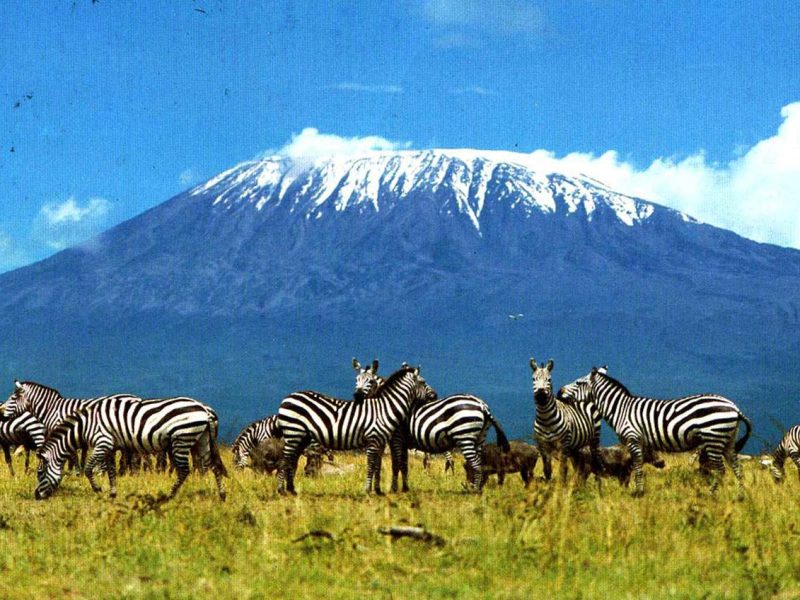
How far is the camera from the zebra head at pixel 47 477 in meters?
20.0

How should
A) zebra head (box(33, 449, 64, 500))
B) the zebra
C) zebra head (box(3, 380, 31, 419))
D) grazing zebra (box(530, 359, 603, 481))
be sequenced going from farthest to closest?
zebra head (box(3, 380, 31, 419)), the zebra, zebra head (box(33, 449, 64, 500)), grazing zebra (box(530, 359, 603, 481))

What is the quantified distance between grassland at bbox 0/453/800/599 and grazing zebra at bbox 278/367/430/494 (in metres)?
3.35

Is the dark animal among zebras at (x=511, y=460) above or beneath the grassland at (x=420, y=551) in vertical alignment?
above

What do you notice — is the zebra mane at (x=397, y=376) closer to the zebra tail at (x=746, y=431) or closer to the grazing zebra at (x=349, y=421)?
the grazing zebra at (x=349, y=421)

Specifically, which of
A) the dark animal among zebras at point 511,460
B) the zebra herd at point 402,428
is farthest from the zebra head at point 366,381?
the dark animal among zebras at point 511,460

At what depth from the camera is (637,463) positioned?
64.5ft

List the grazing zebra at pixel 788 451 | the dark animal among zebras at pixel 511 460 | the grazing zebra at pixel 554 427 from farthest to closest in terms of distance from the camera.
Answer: the grazing zebra at pixel 788 451 → the dark animal among zebras at pixel 511 460 → the grazing zebra at pixel 554 427

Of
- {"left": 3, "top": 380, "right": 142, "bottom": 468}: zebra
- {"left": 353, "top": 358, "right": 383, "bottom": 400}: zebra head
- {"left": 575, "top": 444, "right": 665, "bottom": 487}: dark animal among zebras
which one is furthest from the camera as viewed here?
{"left": 3, "top": 380, "right": 142, "bottom": 468}: zebra

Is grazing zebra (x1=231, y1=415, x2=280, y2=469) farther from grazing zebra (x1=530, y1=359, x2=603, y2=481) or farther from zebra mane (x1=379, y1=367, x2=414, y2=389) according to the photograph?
grazing zebra (x1=530, y1=359, x2=603, y2=481)

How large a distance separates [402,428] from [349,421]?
0.98m

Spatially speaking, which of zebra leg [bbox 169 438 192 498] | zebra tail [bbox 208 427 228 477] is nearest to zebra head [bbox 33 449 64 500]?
zebra leg [bbox 169 438 192 498]

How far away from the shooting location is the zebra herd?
1964 centimetres

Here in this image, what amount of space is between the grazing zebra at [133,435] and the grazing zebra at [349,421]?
1320 millimetres

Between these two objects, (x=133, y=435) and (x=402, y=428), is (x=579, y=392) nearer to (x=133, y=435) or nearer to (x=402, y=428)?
(x=402, y=428)
